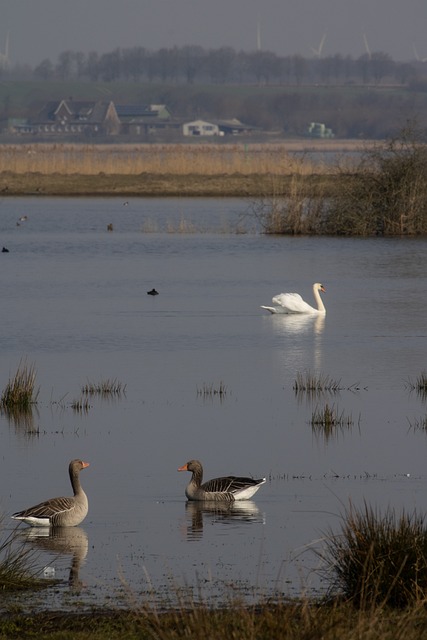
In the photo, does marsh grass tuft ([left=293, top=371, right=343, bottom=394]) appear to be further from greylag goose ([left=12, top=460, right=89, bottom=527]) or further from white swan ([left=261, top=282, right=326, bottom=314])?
white swan ([left=261, top=282, right=326, bottom=314])

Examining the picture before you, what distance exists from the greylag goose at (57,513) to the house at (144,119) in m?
164

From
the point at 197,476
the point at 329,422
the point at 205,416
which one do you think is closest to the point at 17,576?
the point at 197,476

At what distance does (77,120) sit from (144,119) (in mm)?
9214

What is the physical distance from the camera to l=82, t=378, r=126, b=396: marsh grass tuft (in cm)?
1484

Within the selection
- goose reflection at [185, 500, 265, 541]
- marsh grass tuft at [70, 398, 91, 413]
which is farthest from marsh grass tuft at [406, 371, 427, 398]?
goose reflection at [185, 500, 265, 541]

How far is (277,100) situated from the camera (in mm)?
196250

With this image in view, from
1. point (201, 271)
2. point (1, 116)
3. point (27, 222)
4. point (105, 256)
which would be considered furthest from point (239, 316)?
point (1, 116)

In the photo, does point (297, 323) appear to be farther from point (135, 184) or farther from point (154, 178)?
point (154, 178)

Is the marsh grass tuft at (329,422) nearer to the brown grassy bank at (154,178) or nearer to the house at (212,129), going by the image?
the brown grassy bank at (154,178)

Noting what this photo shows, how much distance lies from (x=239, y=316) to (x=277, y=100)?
17701 centimetres

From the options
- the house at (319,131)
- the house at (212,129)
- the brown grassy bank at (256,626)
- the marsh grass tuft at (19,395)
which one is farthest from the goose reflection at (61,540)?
the house at (319,131)

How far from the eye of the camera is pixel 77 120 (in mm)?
178750

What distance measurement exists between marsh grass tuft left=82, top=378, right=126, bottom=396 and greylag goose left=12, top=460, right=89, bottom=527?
17.3 ft

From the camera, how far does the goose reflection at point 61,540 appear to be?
8891 mm
